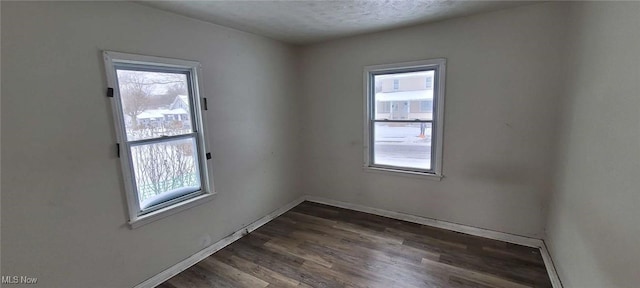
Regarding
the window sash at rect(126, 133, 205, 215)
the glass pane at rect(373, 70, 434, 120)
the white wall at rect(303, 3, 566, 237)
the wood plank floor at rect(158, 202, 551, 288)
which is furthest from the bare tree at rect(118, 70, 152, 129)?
the glass pane at rect(373, 70, 434, 120)

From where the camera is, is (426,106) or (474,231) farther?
(426,106)

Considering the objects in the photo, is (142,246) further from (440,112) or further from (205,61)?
(440,112)

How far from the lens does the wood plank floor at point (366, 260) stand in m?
2.26

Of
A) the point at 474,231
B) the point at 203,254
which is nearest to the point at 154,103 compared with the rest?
the point at 203,254

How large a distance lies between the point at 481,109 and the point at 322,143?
207 cm

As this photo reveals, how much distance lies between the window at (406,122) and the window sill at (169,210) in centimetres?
209

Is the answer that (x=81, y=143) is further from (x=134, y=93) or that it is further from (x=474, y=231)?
(x=474, y=231)

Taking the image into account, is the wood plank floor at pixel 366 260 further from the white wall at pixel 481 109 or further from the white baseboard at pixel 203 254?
the white wall at pixel 481 109

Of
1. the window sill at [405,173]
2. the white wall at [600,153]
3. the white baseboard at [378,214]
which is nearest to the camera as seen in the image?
the white wall at [600,153]

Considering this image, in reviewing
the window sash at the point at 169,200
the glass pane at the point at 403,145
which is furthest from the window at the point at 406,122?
the window sash at the point at 169,200

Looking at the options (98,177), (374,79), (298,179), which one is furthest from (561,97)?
(98,177)

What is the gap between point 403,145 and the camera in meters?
3.36

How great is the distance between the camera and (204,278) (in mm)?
2346

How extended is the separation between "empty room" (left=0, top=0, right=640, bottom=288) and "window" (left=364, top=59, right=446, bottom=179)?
26 mm
